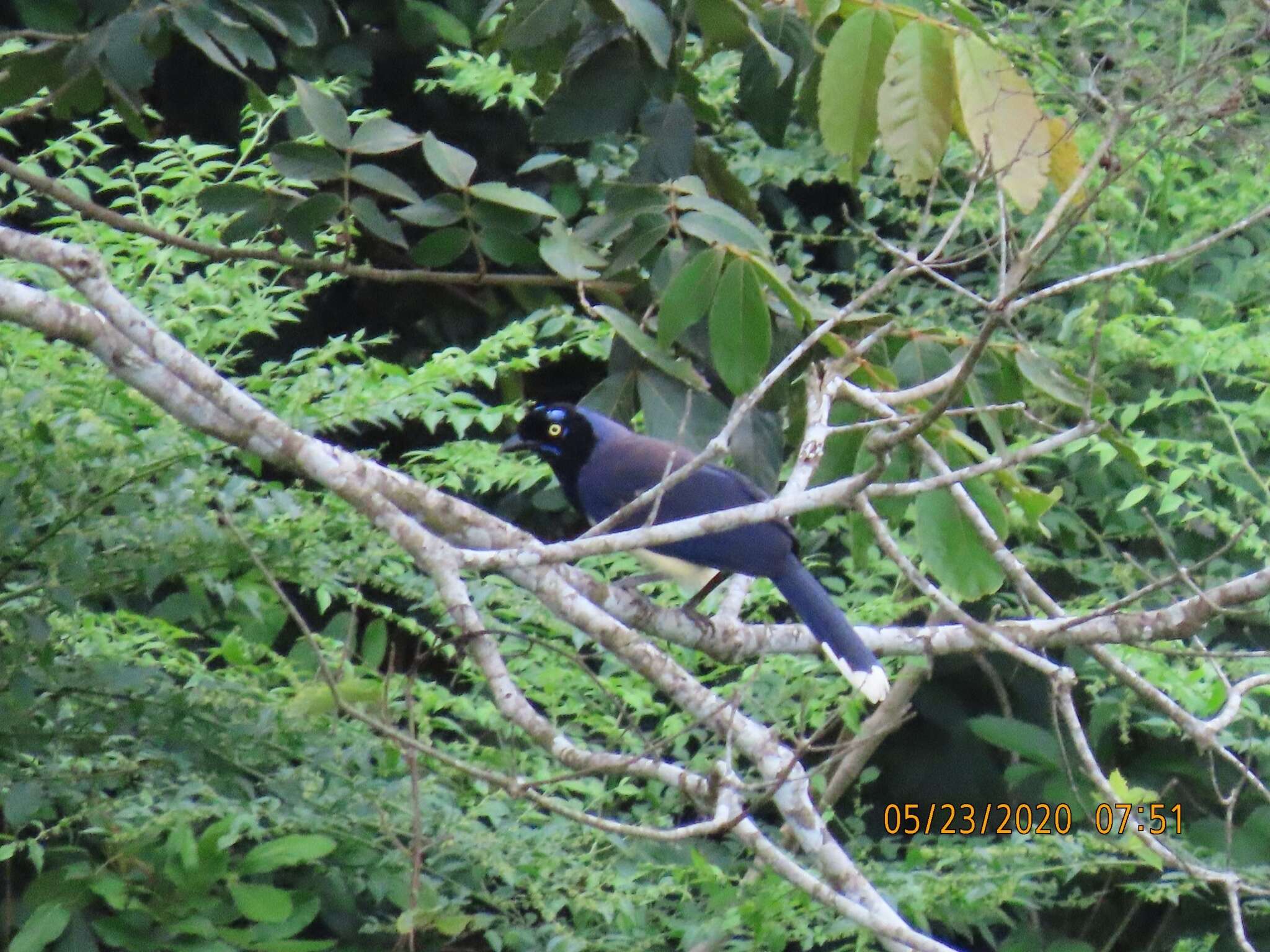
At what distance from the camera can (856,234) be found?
6004 millimetres

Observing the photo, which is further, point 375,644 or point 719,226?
point 375,644

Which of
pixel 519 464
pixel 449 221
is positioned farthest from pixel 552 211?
pixel 519 464

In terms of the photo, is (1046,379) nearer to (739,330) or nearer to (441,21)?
(739,330)

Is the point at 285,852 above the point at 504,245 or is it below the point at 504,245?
below

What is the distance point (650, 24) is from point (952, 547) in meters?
1.23

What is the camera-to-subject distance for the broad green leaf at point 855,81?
3.05 m

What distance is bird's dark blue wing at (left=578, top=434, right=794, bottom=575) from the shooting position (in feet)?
12.2

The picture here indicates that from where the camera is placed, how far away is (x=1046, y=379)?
3141mm

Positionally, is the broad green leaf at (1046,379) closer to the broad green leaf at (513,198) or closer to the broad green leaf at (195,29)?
the broad green leaf at (513,198)

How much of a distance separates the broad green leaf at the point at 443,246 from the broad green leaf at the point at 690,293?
1.97ft

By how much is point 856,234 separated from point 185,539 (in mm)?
3673

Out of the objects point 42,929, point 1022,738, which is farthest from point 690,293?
point 1022,738

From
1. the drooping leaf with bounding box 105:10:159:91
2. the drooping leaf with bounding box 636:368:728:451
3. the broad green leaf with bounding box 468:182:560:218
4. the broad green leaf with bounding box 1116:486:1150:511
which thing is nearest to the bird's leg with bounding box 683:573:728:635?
the drooping leaf with bounding box 636:368:728:451

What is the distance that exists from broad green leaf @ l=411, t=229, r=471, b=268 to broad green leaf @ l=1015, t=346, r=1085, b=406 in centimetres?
122
